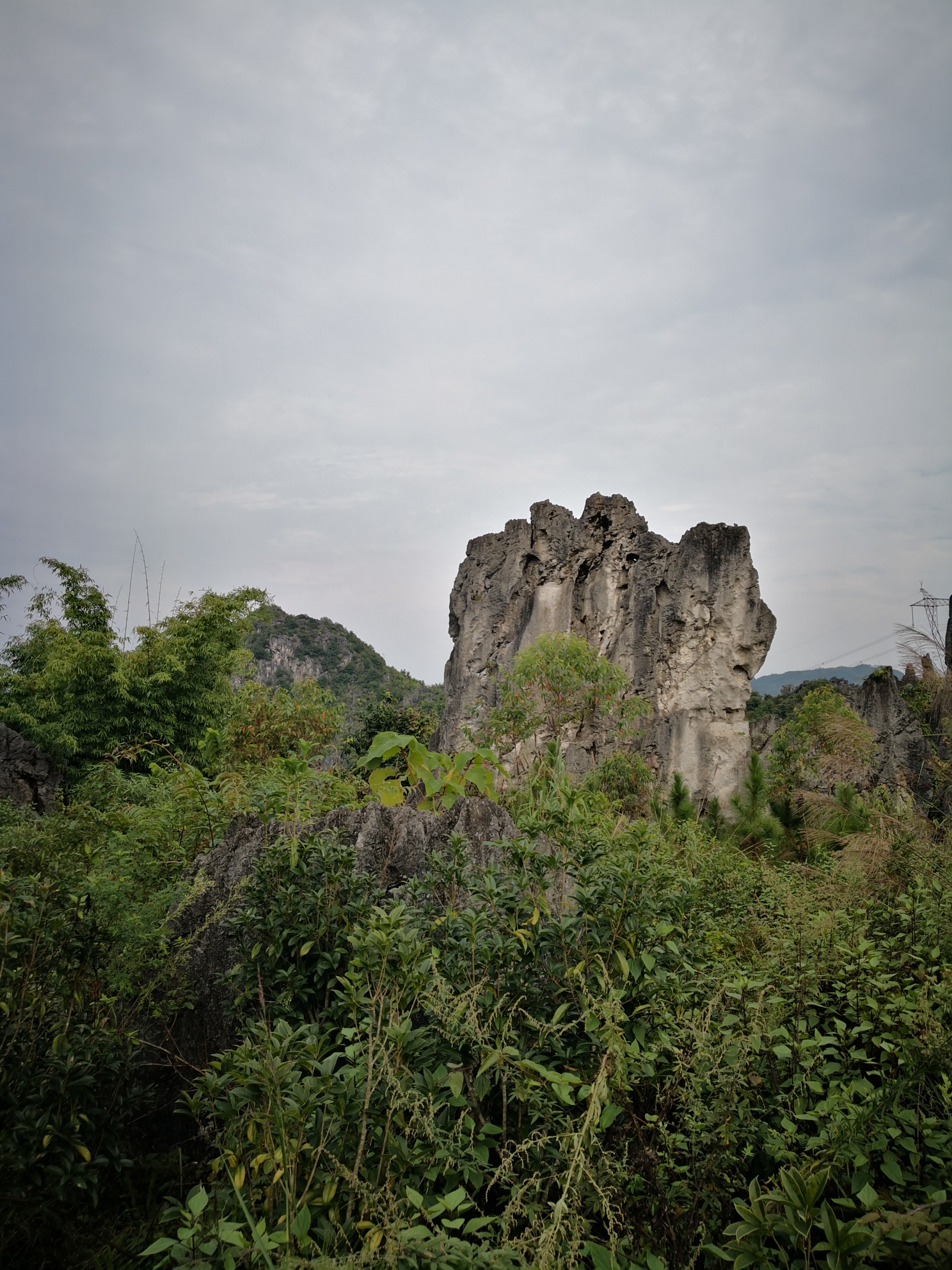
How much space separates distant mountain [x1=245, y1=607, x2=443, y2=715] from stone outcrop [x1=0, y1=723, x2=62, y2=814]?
135 ft

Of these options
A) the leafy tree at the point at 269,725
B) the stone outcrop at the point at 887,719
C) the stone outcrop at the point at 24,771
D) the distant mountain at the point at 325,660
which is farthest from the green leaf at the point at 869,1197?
the distant mountain at the point at 325,660

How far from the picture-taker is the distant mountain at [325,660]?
189ft

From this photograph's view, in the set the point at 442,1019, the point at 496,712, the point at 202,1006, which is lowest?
the point at 202,1006

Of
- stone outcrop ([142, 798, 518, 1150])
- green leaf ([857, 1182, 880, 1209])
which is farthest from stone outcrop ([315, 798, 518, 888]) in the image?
green leaf ([857, 1182, 880, 1209])

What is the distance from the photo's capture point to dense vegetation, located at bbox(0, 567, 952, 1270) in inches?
51.5

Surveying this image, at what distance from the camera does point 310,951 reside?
218 centimetres

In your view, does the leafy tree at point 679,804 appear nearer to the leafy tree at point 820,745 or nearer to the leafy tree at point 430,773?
the leafy tree at point 820,745

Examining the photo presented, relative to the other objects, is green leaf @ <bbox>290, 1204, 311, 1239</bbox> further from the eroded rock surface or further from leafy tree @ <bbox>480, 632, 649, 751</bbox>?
leafy tree @ <bbox>480, 632, 649, 751</bbox>

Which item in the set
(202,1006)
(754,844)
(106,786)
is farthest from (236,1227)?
(754,844)

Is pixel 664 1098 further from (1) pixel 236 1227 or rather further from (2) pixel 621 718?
(2) pixel 621 718

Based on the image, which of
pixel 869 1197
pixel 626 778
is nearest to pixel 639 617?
pixel 626 778

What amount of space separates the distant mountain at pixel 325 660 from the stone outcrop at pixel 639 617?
80.8 ft

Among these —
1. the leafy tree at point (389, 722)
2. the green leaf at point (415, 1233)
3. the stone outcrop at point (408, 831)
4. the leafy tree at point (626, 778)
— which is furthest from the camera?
the leafy tree at point (389, 722)

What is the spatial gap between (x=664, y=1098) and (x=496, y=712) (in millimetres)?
12127
